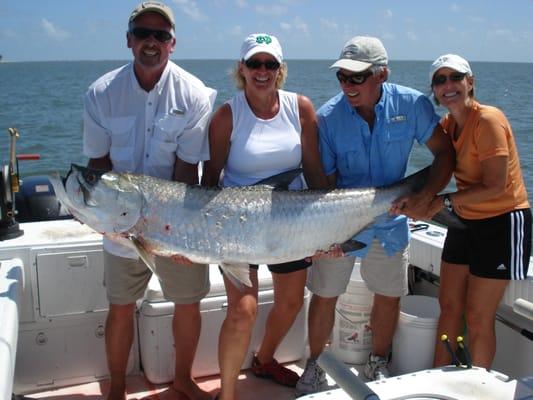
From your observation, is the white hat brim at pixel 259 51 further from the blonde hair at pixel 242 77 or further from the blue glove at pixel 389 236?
the blue glove at pixel 389 236

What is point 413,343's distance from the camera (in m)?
3.81

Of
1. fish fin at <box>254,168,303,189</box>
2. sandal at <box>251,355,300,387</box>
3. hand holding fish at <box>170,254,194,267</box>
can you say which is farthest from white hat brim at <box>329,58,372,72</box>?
sandal at <box>251,355,300,387</box>

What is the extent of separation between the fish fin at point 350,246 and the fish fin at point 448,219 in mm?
442

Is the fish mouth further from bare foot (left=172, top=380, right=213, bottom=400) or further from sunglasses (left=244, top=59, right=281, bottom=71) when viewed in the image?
bare foot (left=172, top=380, right=213, bottom=400)

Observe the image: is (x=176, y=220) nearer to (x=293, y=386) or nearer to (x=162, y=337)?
(x=162, y=337)

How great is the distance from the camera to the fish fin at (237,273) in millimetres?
3008

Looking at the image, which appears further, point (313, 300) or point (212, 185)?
point (313, 300)

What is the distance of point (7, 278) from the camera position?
3.22m

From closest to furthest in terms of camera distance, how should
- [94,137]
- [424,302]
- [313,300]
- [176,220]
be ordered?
1. [176,220]
2. [94,137]
3. [313,300]
4. [424,302]

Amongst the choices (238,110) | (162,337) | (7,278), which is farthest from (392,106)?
(7,278)

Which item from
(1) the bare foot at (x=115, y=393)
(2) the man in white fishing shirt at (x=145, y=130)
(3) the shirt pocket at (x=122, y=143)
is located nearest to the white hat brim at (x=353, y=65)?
(2) the man in white fishing shirt at (x=145, y=130)

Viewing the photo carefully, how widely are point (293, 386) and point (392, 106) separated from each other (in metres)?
1.83

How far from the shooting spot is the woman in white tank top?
307 cm

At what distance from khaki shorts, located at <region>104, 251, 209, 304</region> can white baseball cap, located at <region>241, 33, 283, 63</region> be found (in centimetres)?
118
